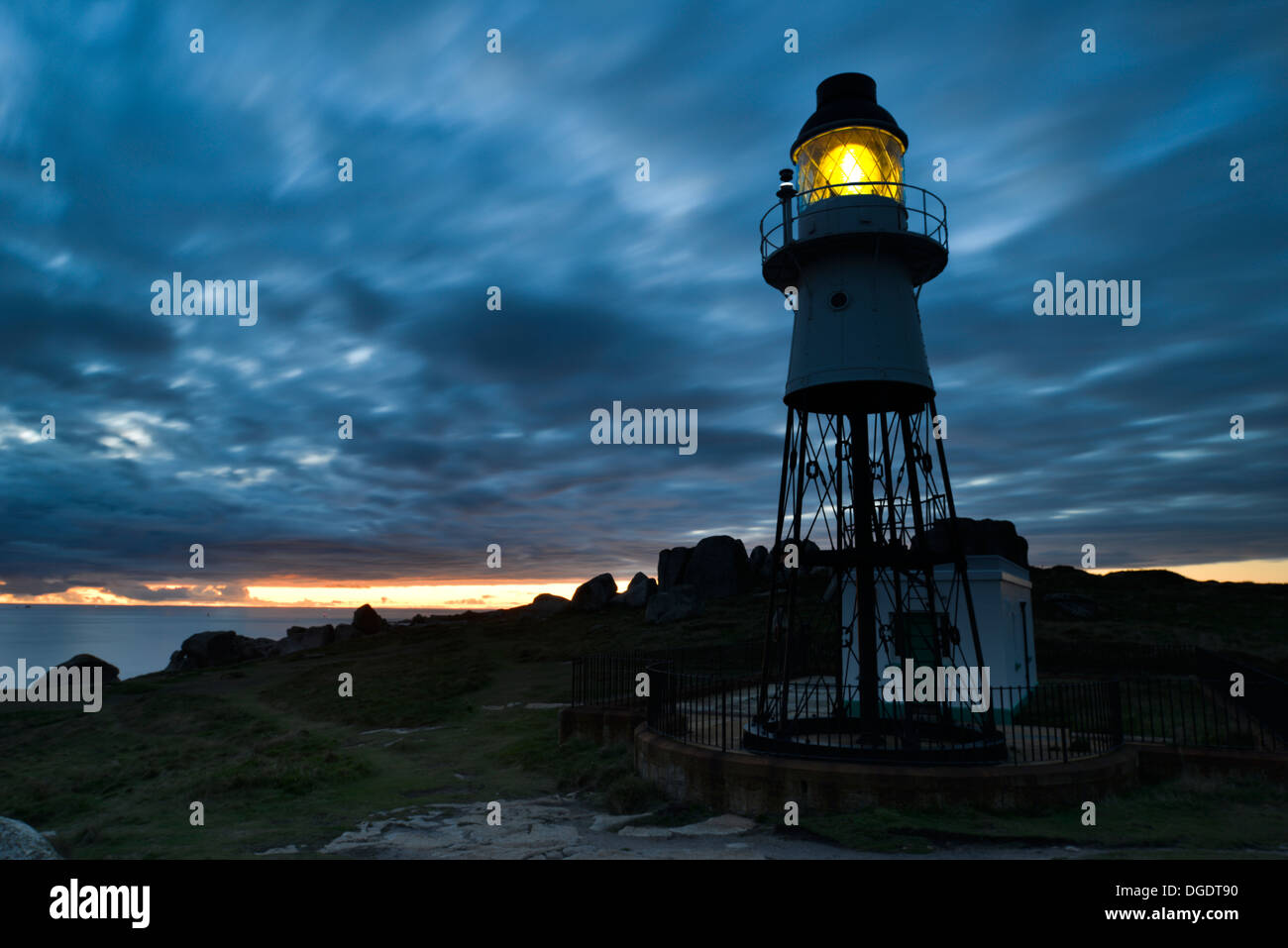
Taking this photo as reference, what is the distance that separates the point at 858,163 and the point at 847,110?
96 centimetres

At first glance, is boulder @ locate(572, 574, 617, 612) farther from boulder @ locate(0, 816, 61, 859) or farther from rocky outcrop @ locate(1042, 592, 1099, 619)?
boulder @ locate(0, 816, 61, 859)

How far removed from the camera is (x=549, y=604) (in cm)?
6588

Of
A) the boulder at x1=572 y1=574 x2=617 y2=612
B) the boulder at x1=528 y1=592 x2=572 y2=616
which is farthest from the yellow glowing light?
the boulder at x1=528 y1=592 x2=572 y2=616

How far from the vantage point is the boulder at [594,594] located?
60906 mm

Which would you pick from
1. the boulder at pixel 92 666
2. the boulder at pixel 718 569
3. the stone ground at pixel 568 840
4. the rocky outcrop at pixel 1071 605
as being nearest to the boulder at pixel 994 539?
the rocky outcrop at pixel 1071 605

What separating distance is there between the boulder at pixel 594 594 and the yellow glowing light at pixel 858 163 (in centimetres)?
4877

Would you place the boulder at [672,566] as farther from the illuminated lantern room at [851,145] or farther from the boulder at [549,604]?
the illuminated lantern room at [851,145]

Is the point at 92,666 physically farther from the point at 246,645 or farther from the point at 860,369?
the point at 860,369

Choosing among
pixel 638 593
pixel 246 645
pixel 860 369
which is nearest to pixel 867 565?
pixel 860 369

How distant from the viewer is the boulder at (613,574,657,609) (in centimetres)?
5884

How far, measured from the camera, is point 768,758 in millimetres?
11391

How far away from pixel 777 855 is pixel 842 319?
29.2 feet
